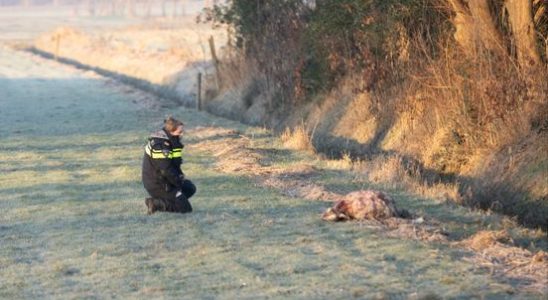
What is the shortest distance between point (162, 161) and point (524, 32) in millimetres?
7133

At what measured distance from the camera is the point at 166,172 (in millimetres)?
15180

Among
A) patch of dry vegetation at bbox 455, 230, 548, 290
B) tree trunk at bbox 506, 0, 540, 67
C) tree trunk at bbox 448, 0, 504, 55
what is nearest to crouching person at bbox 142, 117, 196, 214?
patch of dry vegetation at bbox 455, 230, 548, 290

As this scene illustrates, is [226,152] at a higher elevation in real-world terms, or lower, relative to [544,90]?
lower

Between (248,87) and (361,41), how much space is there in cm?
813

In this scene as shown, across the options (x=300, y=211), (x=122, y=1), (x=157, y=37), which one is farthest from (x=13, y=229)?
(x=122, y=1)

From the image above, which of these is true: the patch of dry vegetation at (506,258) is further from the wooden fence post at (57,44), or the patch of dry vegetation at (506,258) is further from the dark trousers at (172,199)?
the wooden fence post at (57,44)

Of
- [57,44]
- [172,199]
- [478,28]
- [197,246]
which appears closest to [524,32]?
[478,28]

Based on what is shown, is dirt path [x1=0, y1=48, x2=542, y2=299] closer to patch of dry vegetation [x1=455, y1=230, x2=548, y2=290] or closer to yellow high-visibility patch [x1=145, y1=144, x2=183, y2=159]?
patch of dry vegetation [x1=455, y1=230, x2=548, y2=290]

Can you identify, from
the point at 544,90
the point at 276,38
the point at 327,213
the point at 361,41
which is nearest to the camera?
the point at 327,213

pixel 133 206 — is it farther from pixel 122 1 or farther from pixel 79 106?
pixel 122 1

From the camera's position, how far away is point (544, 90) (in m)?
18.3

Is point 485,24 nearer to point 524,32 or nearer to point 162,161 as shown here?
point 524,32

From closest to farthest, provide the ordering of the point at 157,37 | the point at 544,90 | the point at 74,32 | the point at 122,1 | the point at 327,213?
the point at 327,213 < the point at 544,90 < the point at 74,32 < the point at 157,37 < the point at 122,1

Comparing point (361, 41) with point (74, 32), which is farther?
point (74, 32)
